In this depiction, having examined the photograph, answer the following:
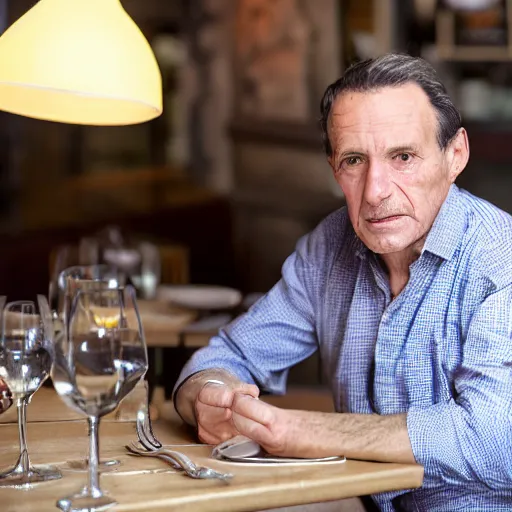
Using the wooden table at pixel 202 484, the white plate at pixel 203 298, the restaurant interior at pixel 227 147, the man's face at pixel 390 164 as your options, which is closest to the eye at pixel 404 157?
the man's face at pixel 390 164

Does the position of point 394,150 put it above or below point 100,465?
above

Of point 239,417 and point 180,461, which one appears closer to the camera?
point 180,461

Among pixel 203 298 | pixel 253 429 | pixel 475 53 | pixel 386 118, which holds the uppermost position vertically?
pixel 475 53

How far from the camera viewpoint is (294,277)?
2.28m

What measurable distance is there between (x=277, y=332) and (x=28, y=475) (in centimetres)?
85

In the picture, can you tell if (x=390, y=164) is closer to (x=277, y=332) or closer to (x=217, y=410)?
(x=277, y=332)

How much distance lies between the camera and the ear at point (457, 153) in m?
2.12

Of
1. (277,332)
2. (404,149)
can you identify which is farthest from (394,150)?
(277,332)

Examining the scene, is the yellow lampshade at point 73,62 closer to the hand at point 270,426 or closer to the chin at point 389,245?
the chin at point 389,245

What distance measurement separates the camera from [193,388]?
77.2 inches

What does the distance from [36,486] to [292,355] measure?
916 mm

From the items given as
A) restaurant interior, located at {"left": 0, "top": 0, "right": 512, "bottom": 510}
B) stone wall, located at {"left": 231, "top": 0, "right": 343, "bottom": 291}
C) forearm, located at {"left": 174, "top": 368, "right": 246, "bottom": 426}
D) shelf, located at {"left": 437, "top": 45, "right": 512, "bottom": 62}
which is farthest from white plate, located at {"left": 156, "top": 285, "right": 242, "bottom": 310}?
shelf, located at {"left": 437, "top": 45, "right": 512, "bottom": 62}

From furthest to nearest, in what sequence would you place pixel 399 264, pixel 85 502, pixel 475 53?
pixel 475 53, pixel 399 264, pixel 85 502

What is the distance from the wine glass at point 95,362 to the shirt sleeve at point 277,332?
2.39 ft
